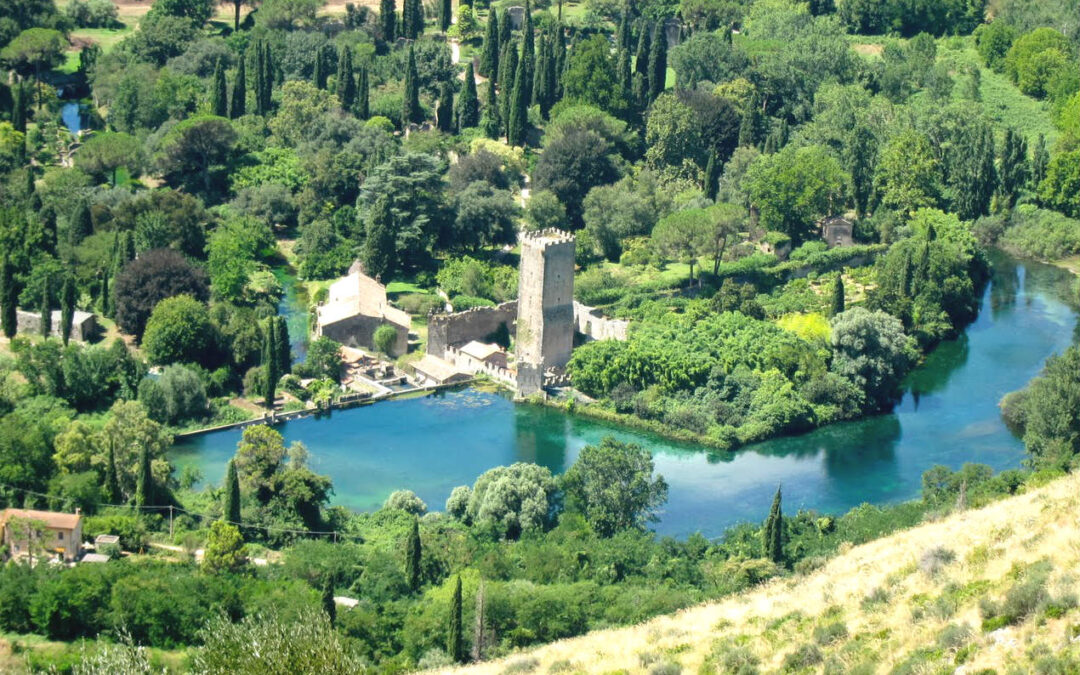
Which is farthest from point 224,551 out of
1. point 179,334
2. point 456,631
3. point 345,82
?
point 345,82

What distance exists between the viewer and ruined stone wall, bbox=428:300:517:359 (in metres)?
65.8

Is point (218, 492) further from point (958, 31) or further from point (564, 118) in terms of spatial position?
point (958, 31)

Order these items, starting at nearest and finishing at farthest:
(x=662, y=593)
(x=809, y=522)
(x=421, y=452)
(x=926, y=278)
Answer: (x=662, y=593) → (x=809, y=522) → (x=421, y=452) → (x=926, y=278)

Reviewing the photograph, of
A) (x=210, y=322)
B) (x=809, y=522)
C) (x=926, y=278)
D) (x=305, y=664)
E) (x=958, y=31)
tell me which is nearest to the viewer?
(x=305, y=664)

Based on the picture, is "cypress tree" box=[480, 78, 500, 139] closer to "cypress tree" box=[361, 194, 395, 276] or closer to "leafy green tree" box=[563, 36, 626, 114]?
"leafy green tree" box=[563, 36, 626, 114]

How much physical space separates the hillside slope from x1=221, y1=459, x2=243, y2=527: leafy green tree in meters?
15.1

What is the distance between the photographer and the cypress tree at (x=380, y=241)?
2852 inches

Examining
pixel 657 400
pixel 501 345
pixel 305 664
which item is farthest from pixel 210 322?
pixel 305 664

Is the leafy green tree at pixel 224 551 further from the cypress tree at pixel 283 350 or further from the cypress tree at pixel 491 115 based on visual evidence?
the cypress tree at pixel 491 115

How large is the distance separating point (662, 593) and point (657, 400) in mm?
16457

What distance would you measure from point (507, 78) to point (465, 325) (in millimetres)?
24196

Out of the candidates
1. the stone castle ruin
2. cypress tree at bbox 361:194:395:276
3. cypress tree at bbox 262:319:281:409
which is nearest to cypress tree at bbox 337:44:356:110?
cypress tree at bbox 361:194:395:276

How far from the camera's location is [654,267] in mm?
74000

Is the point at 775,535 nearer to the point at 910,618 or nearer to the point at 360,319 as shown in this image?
the point at 910,618
